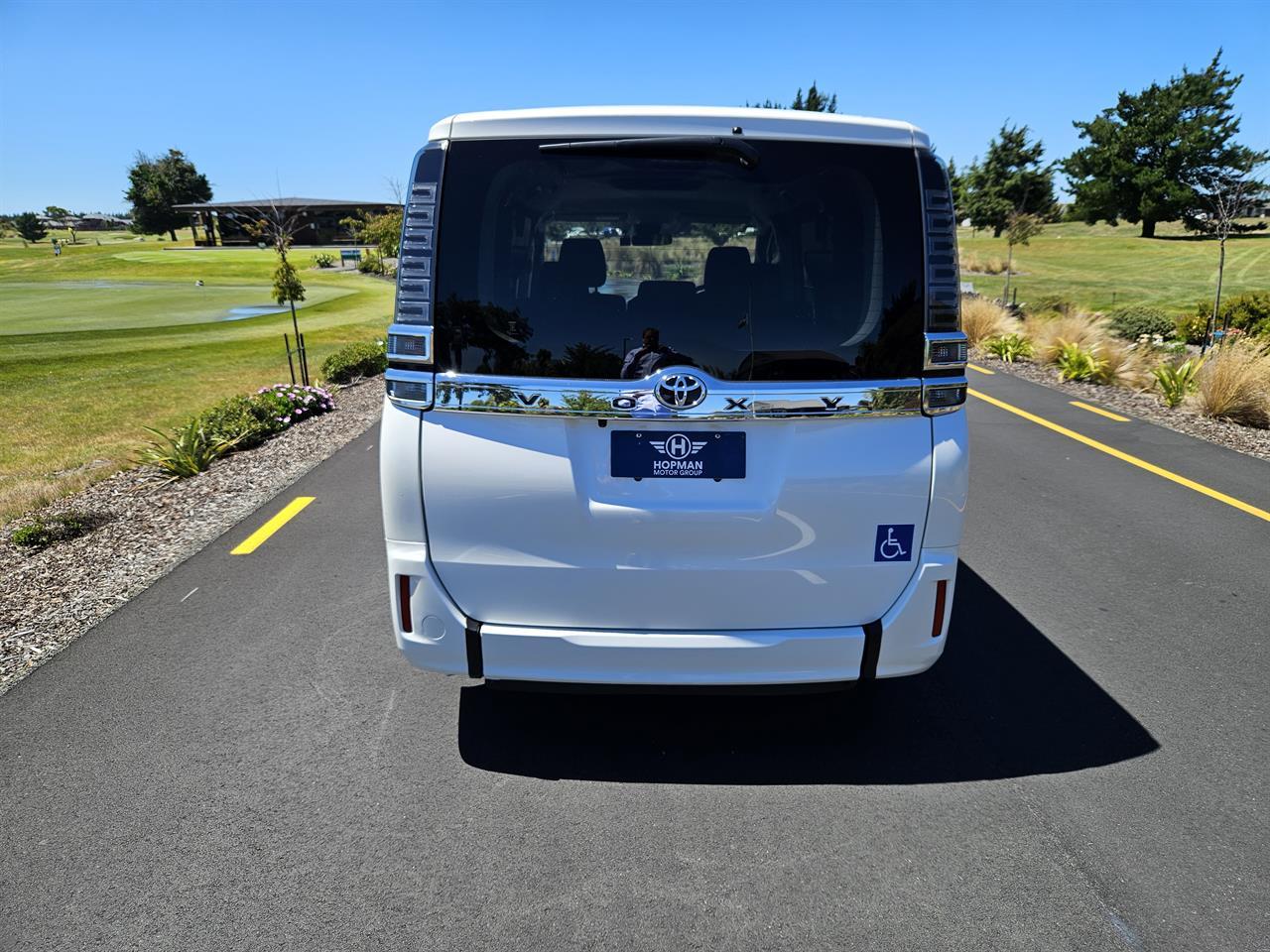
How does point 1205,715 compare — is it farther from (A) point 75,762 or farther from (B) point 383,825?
(A) point 75,762

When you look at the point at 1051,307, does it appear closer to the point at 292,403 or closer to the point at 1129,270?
the point at 292,403

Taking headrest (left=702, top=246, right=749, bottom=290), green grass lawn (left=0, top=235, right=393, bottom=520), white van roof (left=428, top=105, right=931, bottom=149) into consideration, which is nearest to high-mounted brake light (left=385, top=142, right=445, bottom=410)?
white van roof (left=428, top=105, right=931, bottom=149)

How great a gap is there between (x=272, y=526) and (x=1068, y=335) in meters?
12.6

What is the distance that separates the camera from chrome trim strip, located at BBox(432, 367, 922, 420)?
2.49 meters

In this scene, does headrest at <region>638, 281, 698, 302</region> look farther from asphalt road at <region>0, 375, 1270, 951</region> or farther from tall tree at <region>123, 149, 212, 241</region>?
tall tree at <region>123, 149, 212, 241</region>

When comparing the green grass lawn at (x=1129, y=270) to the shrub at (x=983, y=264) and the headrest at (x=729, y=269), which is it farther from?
the headrest at (x=729, y=269)

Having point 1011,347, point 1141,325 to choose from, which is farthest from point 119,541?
A: point 1141,325

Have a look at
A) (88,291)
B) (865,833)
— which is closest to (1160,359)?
(865,833)

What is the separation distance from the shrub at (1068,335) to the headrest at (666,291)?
11.9 metres

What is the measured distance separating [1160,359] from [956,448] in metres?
11.1

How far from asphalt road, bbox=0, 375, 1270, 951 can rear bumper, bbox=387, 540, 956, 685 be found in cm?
49

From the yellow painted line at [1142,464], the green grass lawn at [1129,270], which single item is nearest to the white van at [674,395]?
the yellow painted line at [1142,464]

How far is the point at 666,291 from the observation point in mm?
2525

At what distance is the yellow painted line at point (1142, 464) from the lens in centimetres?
612
